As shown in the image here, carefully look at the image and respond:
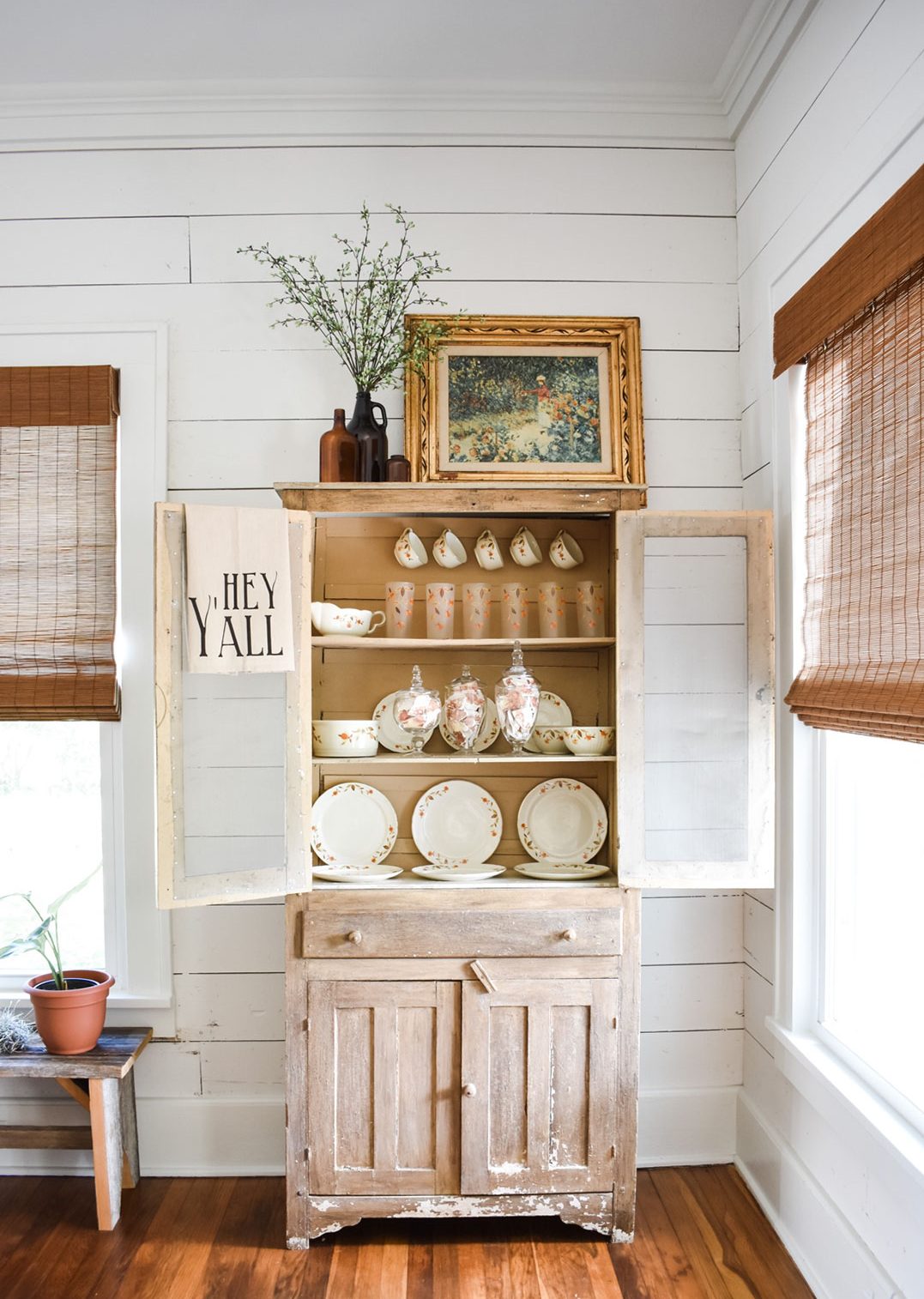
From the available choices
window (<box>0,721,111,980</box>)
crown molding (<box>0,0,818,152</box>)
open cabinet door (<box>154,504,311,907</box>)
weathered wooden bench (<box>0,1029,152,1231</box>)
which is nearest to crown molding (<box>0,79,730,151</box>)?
crown molding (<box>0,0,818,152</box>)

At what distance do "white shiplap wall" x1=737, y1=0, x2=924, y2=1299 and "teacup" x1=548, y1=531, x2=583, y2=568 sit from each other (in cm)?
52

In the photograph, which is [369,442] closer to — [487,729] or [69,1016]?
[487,729]

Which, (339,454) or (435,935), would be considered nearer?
(435,935)

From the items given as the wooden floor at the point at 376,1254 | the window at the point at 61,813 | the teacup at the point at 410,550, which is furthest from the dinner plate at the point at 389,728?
the wooden floor at the point at 376,1254

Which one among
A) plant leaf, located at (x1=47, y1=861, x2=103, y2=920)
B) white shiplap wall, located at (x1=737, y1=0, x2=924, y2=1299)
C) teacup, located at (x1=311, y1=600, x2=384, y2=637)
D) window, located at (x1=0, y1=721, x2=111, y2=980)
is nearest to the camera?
white shiplap wall, located at (x1=737, y1=0, x2=924, y2=1299)

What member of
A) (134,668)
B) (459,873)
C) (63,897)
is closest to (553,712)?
(459,873)

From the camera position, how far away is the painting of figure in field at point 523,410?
8.50ft

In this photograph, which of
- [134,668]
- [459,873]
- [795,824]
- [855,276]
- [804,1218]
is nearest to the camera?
[855,276]

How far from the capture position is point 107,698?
8.23ft

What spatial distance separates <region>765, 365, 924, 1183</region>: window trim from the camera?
7.14 feet

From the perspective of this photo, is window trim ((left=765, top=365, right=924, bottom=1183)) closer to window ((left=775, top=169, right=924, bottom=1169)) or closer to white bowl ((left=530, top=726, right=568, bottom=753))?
window ((left=775, top=169, right=924, bottom=1169))

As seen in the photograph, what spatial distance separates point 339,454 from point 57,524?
854 mm

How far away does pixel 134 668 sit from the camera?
101 inches

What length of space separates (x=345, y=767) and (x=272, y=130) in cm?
182
